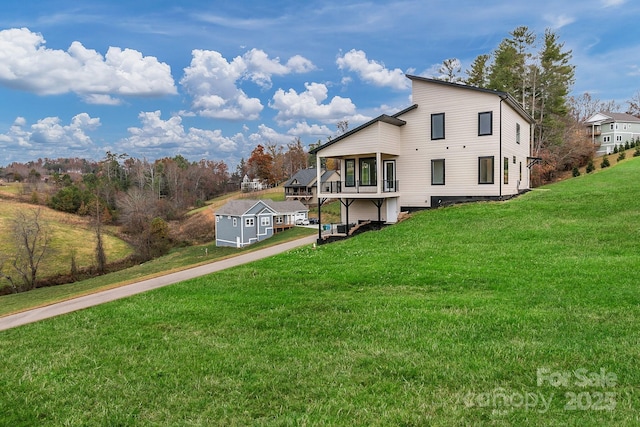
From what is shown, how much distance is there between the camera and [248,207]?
38.1 m

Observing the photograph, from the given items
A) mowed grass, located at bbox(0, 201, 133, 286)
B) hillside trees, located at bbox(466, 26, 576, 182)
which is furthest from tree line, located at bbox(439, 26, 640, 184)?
mowed grass, located at bbox(0, 201, 133, 286)

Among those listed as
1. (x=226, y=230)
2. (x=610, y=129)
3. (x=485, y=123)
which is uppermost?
(x=610, y=129)

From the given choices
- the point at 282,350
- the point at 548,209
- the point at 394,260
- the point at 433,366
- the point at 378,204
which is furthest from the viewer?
the point at 378,204

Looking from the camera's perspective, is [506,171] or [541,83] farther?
[541,83]

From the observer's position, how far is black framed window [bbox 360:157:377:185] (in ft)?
69.9

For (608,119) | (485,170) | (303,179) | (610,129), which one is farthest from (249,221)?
(610,129)

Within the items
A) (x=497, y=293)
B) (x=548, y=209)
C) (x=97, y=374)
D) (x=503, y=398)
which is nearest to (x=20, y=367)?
(x=97, y=374)

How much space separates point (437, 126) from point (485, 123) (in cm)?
232

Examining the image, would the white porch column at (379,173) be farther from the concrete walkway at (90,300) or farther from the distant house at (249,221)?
the distant house at (249,221)

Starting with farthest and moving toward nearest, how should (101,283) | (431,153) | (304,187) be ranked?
(304,187), (101,283), (431,153)

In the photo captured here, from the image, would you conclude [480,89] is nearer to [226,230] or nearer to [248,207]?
[248,207]

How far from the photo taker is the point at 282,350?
4.96 m

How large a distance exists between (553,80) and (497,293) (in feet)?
132

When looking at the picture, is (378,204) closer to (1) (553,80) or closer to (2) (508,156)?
(2) (508,156)
